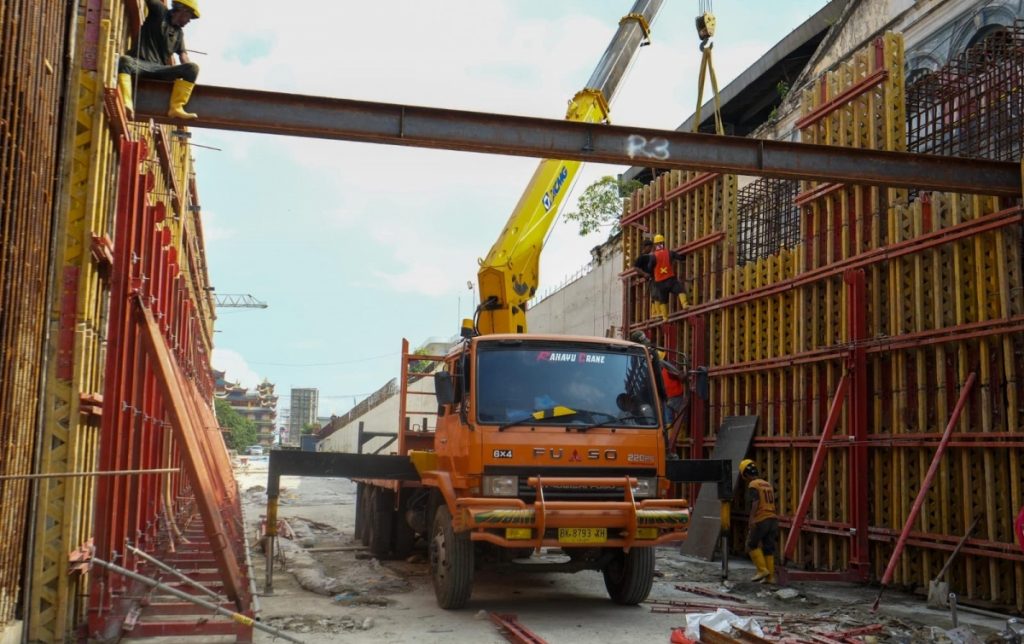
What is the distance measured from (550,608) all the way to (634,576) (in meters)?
0.92

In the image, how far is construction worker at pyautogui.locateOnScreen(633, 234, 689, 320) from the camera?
16.2 meters

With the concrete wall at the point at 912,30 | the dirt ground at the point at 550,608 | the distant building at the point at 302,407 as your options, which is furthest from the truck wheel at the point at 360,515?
the distant building at the point at 302,407

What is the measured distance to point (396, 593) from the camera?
33.4ft

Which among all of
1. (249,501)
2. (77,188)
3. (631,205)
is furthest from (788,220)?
(249,501)

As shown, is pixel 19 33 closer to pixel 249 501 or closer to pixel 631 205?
pixel 631 205

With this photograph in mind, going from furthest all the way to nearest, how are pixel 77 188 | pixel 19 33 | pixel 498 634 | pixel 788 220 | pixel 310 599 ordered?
pixel 788 220
pixel 310 599
pixel 498 634
pixel 77 188
pixel 19 33

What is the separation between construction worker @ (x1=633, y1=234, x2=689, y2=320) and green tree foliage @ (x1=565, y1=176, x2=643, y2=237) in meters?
17.2

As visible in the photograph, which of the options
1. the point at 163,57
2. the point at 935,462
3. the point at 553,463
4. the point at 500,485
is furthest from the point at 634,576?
the point at 163,57

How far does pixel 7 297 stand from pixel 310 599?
5.15 meters

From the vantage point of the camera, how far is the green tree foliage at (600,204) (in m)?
33.9

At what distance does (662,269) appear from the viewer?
16250 mm

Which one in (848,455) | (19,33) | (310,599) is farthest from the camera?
(848,455)

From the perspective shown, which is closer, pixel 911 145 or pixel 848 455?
pixel 848 455

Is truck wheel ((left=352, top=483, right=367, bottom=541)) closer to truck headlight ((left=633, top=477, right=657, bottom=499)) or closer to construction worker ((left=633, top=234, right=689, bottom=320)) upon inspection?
construction worker ((left=633, top=234, right=689, bottom=320))
